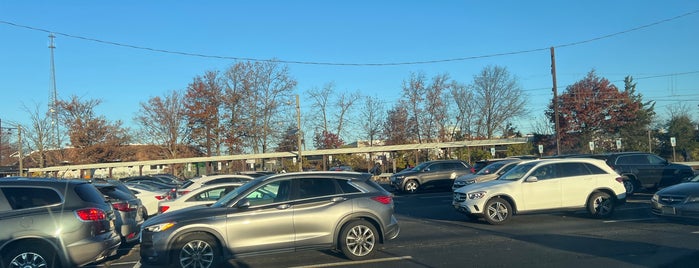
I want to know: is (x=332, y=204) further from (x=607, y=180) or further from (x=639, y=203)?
(x=639, y=203)

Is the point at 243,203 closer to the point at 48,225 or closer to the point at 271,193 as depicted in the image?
the point at 271,193

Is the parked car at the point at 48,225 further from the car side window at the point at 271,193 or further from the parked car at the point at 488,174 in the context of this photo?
the parked car at the point at 488,174

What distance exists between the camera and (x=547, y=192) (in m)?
12.4

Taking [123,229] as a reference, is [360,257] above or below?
below

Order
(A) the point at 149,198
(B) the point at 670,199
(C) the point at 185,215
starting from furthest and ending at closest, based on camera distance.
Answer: (A) the point at 149,198 < (B) the point at 670,199 < (C) the point at 185,215

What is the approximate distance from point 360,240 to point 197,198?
5.64 m

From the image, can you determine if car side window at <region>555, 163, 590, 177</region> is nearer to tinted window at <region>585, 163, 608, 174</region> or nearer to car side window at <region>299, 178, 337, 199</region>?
tinted window at <region>585, 163, 608, 174</region>

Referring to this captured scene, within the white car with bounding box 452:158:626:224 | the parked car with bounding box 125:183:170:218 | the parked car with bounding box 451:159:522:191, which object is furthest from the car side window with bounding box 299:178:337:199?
the parked car with bounding box 451:159:522:191

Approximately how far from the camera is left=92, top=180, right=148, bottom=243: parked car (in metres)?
9.31

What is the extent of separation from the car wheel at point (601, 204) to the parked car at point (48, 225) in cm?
1124

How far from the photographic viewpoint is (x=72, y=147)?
5684cm

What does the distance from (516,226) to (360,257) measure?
5107 mm

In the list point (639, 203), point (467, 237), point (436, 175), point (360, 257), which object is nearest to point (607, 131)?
point (436, 175)

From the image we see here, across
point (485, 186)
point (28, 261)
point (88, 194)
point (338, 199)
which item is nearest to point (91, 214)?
point (88, 194)
